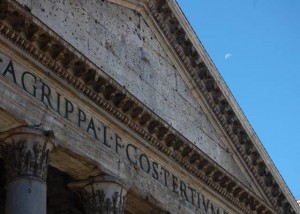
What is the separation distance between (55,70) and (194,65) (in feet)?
16.5

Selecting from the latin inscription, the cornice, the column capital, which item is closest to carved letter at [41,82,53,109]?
the latin inscription

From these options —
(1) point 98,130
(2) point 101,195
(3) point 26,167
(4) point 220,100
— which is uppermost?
(4) point 220,100

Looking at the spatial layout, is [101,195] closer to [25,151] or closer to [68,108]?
[68,108]

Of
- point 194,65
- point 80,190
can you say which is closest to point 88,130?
point 80,190

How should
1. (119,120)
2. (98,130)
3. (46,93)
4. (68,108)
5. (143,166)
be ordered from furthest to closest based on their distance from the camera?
(143,166), (119,120), (98,130), (68,108), (46,93)

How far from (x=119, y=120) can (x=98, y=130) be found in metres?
0.58

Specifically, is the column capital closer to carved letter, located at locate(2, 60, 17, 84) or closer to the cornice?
carved letter, located at locate(2, 60, 17, 84)

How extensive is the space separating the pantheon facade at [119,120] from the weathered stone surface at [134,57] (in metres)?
0.03

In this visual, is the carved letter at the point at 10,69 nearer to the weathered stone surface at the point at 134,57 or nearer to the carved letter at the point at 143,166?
the weathered stone surface at the point at 134,57

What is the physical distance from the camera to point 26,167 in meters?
10.6

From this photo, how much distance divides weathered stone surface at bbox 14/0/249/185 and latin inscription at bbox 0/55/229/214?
1.04 metres

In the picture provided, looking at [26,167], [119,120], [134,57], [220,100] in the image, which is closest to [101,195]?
[119,120]

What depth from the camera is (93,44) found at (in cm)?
1292

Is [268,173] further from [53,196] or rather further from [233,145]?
[53,196]
